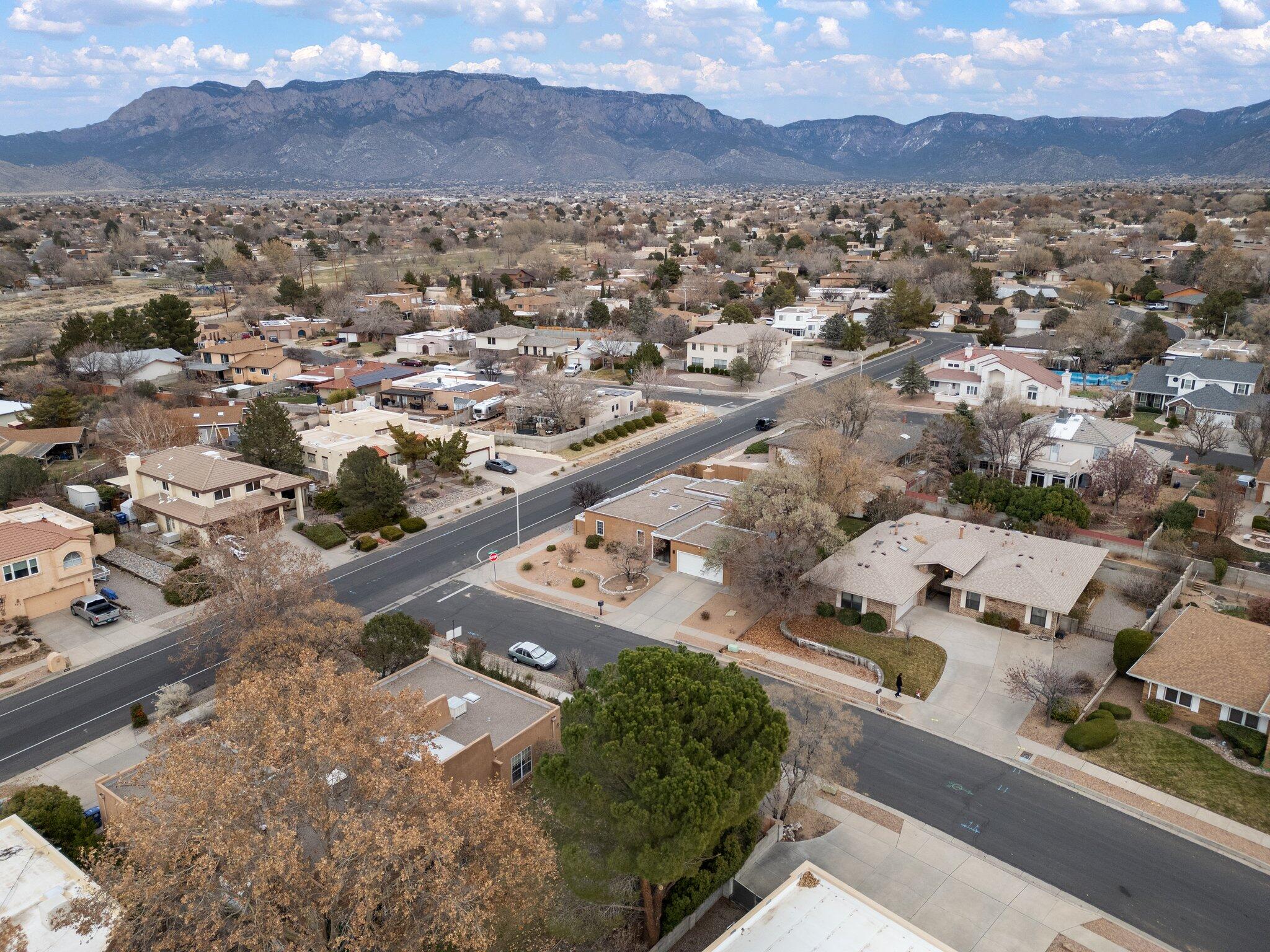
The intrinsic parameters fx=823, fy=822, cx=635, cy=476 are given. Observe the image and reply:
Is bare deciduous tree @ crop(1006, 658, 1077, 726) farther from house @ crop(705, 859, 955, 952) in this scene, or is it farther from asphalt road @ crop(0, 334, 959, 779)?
asphalt road @ crop(0, 334, 959, 779)

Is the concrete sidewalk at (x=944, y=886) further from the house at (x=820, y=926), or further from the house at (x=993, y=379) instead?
the house at (x=993, y=379)

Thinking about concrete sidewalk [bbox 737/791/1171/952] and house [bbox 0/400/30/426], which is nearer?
concrete sidewalk [bbox 737/791/1171/952]

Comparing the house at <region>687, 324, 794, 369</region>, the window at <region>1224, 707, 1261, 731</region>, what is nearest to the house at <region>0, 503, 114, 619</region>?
the window at <region>1224, 707, 1261, 731</region>

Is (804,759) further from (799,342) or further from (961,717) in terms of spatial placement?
(799,342)

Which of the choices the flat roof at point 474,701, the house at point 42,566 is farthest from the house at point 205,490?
the flat roof at point 474,701

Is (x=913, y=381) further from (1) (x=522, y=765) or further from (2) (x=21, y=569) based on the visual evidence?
(2) (x=21, y=569)

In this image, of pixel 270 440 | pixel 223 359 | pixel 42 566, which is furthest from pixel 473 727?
pixel 223 359
